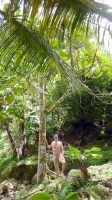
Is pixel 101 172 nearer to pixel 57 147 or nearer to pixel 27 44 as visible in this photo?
pixel 57 147

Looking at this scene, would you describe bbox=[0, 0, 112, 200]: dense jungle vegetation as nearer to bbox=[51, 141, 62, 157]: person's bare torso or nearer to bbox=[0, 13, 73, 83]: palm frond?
bbox=[0, 13, 73, 83]: palm frond

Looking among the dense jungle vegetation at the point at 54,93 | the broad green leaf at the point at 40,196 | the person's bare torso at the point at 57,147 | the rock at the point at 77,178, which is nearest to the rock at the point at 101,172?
the dense jungle vegetation at the point at 54,93

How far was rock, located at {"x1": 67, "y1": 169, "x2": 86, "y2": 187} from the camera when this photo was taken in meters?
8.04

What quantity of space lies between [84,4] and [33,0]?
56 centimetres

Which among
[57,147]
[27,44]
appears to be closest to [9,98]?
[27,44]

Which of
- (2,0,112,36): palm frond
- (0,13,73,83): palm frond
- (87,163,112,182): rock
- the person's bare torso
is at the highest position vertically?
(2,0,112,36): palm frond

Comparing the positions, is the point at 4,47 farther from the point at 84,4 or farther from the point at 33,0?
the point at 84,4

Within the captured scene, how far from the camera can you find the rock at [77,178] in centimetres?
804

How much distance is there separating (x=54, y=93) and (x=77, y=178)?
5.87 m

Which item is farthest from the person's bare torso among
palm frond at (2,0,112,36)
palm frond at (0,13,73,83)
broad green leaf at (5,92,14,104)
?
palm frond at (2,0,112,36)

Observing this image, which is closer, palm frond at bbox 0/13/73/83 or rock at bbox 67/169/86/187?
palm frond at bbox 0/13/73/83

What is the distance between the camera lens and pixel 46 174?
9859 mm

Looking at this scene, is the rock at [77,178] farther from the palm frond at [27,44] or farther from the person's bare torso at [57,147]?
the palm frond at [27,44]

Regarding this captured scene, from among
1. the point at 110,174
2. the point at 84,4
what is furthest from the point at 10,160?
the point at 84,4
